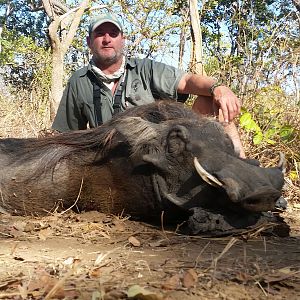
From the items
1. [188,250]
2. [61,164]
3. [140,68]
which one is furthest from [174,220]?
[140,68]

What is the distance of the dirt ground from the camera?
1.61 m

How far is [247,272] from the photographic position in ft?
5.97

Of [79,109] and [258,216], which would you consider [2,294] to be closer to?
[258,216]

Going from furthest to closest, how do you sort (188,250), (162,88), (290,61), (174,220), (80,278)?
(290,61) → (162,88) → (174,220) → (188,250) → (80,278)

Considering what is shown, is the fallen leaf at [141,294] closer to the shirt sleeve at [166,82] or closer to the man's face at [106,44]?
the shirt sleeve at [166,82]

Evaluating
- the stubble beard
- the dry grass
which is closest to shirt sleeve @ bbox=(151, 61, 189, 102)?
the stubble beard

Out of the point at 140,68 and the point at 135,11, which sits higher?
the point at 135,11

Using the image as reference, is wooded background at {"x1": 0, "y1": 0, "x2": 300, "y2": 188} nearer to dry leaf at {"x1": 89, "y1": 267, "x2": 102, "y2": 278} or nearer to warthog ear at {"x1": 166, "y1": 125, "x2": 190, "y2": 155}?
warthog ear at {"x1": 166, "y1": 125, "x2": 190, "y2": 155}

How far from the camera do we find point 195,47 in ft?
18.5

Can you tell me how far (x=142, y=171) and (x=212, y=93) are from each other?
1053 mm

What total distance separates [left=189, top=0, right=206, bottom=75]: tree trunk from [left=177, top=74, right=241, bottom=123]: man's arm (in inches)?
50.5

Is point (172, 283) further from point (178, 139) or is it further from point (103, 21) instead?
point (103, 21)

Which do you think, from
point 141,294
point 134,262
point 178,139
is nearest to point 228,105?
point 178,139

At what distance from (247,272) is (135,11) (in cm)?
1021
